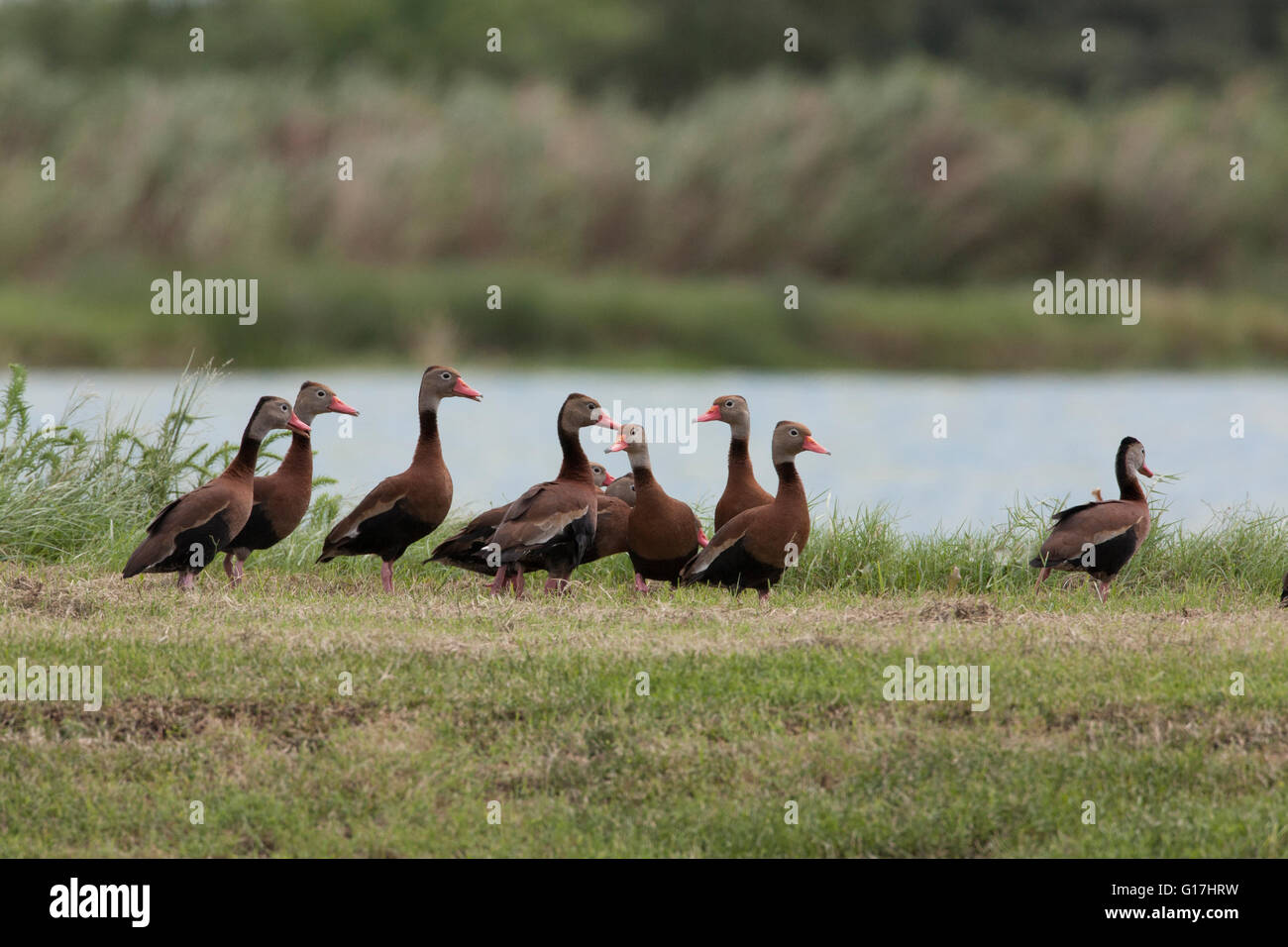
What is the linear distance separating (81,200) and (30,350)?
2.97 meters

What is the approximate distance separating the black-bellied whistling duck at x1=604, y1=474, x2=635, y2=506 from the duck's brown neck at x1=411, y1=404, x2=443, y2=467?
1.15 m

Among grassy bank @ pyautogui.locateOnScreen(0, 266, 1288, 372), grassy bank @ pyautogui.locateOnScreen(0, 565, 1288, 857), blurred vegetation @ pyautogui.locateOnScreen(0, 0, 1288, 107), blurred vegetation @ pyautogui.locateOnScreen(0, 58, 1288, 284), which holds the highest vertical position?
blurred vegetation @ pyautogui.locateOnScreen(0, 0, 1288, 107)

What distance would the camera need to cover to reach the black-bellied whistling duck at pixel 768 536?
805 cm

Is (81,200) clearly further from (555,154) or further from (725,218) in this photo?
(725,218)

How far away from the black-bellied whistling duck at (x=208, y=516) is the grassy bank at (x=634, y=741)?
0.42 meters

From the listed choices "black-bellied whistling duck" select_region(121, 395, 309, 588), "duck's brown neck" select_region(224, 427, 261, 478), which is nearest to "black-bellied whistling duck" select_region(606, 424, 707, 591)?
"black-bellied whistling duck" select_region(121, 395, 309, 588)

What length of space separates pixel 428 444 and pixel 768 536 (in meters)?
1.79

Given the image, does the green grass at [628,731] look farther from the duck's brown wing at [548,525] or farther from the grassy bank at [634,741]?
the duck's brown wing at [548,525]

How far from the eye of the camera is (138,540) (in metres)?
9.62

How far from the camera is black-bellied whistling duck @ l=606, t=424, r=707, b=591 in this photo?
831cm

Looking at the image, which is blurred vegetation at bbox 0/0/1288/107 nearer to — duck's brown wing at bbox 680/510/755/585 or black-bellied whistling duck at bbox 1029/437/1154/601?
black-bellied whistling duck at bbox 1029/437/1154/601

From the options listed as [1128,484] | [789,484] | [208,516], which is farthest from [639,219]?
[208,516]

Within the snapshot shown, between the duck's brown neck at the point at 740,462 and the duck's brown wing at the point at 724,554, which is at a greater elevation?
the duck's brown neck at the point at 740,462

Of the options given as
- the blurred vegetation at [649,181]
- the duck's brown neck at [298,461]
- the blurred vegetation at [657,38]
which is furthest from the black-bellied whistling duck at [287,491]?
the blurred vegetation at [657,38]
